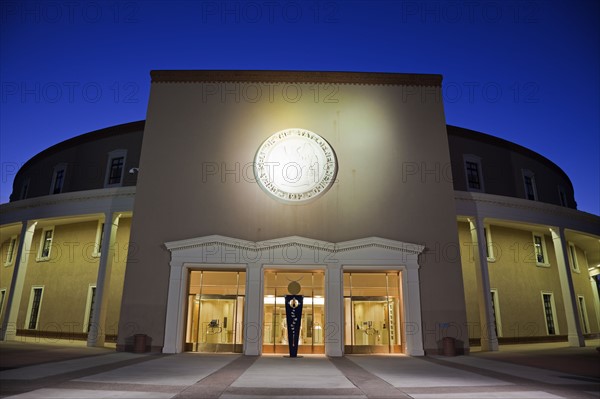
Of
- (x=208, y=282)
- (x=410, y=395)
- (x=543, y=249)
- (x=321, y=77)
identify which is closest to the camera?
(x=410, y=395)

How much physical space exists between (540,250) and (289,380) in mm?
25563

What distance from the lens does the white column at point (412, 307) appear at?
738 inches

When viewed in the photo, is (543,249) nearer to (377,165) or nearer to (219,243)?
(377,165)

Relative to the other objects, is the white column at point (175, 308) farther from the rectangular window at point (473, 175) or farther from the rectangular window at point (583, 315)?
the rectangular window at point (583, 315)

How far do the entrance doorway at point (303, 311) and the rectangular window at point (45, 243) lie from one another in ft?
60.3

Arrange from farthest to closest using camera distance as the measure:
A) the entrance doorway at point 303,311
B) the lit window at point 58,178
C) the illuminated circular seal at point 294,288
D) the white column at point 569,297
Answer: the lit window at point 58,178
the white column at point 569,297
the entrance doorway at point 303,311
the illuminated circular seal at point 294,288

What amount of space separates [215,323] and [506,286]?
60.9 ft

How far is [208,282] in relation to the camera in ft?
65.9

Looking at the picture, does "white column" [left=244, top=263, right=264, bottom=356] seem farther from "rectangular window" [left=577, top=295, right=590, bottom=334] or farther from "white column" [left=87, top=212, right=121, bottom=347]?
"rectangular window" [left=577, top=295, right=590, bottom=334]

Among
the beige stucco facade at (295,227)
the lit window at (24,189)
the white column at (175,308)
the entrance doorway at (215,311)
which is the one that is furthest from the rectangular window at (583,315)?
the lit window at (24,189)

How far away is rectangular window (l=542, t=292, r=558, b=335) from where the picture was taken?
92.2 feet

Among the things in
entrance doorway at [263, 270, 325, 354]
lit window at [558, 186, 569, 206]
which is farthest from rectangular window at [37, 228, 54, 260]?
lit window at [558, 186, 569, 206]

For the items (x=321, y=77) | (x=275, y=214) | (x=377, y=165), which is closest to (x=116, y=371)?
(x=275, y=214)

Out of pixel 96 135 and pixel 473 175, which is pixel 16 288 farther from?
pixel 473 175
